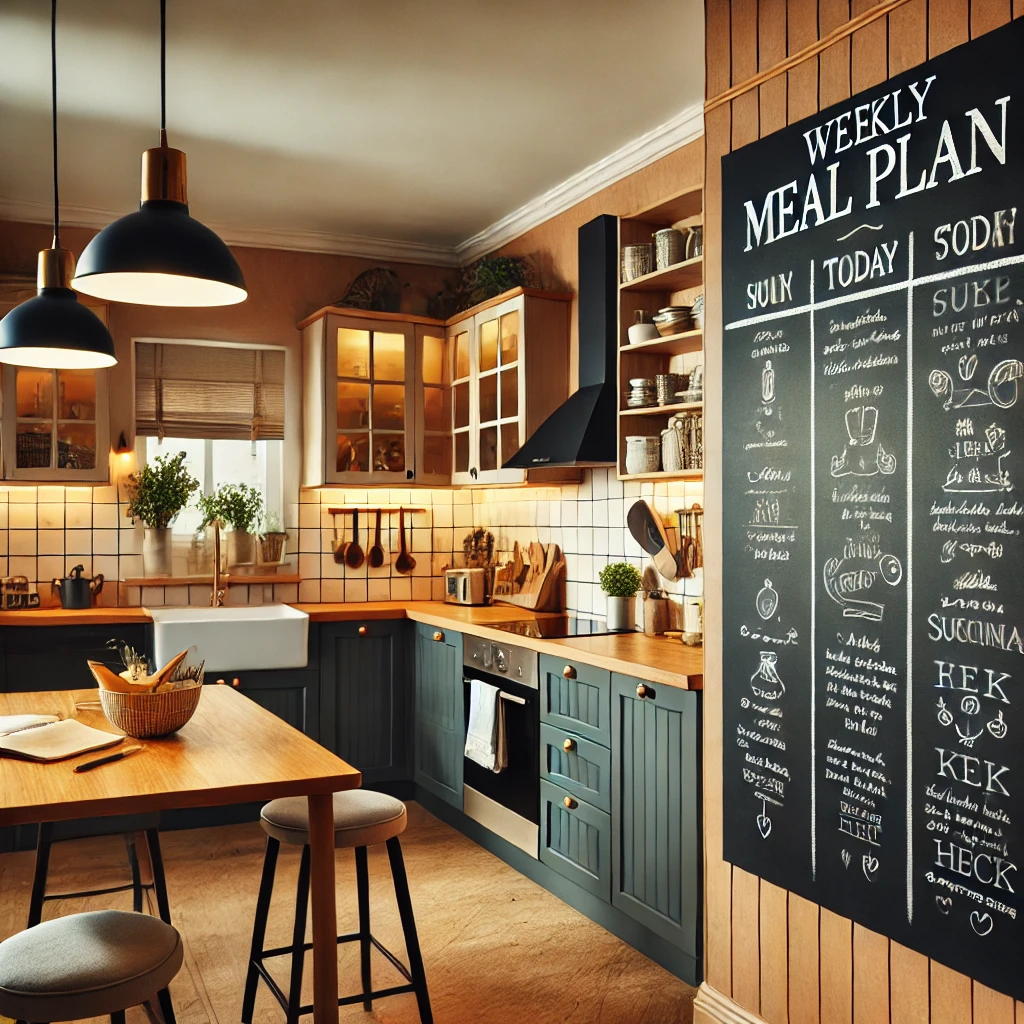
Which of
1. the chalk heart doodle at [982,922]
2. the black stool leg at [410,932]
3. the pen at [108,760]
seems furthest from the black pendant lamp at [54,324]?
the chalk heart doodle at [982,922]

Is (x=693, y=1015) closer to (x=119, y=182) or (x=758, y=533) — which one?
(x=758, y=533)

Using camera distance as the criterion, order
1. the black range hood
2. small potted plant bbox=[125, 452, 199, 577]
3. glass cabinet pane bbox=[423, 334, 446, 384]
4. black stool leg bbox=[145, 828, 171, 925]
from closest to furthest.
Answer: black stool leg bbox=[145, 828, 171, 925] → the black range hood → small potted plant bbox=[125, 452, 199, 577] → glass cabinet pane bbox=[423, 334, 446, 384]

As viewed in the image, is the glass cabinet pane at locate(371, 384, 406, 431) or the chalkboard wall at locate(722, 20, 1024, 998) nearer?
the chalkboard wall at locate(722, 20, 1024, 998)

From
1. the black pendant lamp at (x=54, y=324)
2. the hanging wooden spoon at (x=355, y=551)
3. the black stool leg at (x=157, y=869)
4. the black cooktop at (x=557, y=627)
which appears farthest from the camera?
the hanging wooden spoon at (x=355, y=551)

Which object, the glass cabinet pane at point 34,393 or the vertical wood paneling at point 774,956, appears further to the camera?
the glass cabinet pane at point 34,393

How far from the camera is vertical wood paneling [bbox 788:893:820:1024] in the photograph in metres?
2.44

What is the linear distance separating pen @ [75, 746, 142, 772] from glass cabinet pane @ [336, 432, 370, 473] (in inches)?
115

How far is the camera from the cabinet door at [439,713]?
451 centimetres

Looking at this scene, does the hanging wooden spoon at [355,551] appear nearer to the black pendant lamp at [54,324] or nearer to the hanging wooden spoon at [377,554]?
the hanging wooden spoon at [377,554]

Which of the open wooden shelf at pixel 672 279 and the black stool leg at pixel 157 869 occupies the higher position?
the open wooden shelf at pixel 672 279

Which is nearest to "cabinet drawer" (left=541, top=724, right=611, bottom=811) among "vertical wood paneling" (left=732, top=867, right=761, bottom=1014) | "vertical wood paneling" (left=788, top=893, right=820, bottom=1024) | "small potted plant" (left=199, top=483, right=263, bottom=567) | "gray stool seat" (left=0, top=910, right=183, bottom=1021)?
"vertical wood paneling" (left=732, top=867, right=761, bottom=1014)

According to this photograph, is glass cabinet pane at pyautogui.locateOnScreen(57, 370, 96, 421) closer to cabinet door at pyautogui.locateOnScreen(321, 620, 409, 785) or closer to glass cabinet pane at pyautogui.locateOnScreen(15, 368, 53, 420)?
glass cabinet pane at pyautogui.locateOnScreen(15, 368, 53, 420)

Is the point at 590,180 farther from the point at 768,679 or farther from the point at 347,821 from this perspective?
the point at 347,821

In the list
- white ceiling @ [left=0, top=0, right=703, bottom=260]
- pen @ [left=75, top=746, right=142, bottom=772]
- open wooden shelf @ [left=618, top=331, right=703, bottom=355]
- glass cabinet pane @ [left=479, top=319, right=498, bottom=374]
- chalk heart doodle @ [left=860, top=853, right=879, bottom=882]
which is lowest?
chalk heart doodle @ [left=860, top=853, right=879, bottom=882]
